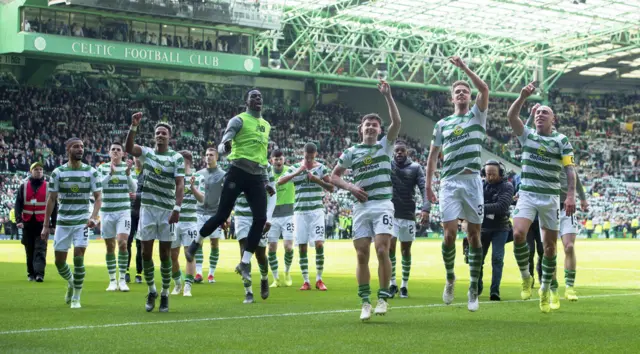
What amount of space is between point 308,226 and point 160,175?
17.3 feet

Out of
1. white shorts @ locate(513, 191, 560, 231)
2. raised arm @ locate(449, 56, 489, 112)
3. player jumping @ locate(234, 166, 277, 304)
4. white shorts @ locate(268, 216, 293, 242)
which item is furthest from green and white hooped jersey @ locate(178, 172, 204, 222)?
white shorts @ locate(513, 191, 560, 231)

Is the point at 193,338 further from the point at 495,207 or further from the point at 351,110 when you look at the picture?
the point at 351,110

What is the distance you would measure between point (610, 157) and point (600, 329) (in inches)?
2339

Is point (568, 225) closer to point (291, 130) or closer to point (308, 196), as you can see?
point (308, 196)

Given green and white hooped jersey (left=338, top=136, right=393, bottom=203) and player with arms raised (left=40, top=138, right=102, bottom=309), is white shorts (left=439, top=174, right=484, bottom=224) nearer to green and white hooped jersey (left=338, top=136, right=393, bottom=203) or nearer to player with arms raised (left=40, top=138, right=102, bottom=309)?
green and white hooped jersey (left=338, top=136, right=393, bottom=203)

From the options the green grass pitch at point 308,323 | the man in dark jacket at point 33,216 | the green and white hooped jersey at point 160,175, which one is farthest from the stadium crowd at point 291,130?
the green and white hooped jersey at point 160,175

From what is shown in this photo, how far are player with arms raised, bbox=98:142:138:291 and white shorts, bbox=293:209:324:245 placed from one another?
295 cm

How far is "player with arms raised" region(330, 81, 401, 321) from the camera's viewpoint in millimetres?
10594

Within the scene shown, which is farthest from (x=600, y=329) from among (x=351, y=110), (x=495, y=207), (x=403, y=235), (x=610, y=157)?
(x=610, y=157)

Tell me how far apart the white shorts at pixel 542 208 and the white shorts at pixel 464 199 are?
2.00 feet

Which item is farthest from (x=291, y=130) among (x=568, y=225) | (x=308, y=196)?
(x=568, y=225)

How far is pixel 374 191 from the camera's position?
35.2ft

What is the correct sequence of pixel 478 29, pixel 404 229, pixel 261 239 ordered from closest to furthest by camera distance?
pixel 261 239, pixel 404 229, pixel 478 29

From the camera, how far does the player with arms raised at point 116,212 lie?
1532 cm
